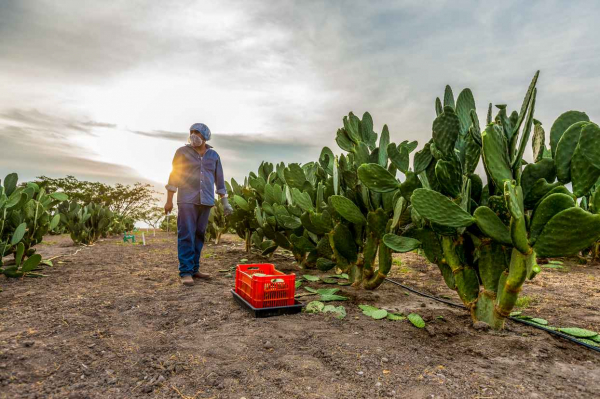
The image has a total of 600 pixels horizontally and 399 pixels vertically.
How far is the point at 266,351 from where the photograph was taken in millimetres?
1554

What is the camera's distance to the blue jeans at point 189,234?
3.00 metres

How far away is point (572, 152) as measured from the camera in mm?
1563

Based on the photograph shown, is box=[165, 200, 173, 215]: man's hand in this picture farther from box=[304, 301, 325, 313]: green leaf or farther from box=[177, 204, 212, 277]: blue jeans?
box=[304, 301, 325, 313]: green leaf

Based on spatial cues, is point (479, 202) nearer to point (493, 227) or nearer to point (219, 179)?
point (493, 227)

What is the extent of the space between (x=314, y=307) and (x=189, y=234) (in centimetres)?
141

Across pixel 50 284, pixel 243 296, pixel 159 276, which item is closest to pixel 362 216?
pixel 243 296

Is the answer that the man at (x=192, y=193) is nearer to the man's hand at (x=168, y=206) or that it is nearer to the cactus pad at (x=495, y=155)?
the man's hand at (x=168, y=206)

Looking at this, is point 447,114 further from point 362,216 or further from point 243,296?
point 243,296

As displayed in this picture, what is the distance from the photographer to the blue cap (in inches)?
125

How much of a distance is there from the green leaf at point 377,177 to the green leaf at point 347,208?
1.06 ft

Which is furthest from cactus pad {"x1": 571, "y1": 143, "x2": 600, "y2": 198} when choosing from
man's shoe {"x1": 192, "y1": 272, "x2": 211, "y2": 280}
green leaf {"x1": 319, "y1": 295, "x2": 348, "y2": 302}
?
man's shoe {"x1": 192, "y1": 272, "x2": 211, "y2": 280}

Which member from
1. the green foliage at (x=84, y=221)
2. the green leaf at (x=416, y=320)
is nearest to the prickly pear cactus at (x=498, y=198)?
the green leaf at (x=416, y=320)

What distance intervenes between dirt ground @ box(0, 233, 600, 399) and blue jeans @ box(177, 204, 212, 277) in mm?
480

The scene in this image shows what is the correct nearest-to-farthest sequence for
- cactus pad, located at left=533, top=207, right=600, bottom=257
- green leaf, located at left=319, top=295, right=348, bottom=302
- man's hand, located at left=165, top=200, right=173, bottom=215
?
cactus pad, located at left=533, top=207, right=600, bottom=257
green leaf, located at left=319, top=295, right=348, bottom=302
man's hand, located at left=165, top=200, right=173, bottom=215
